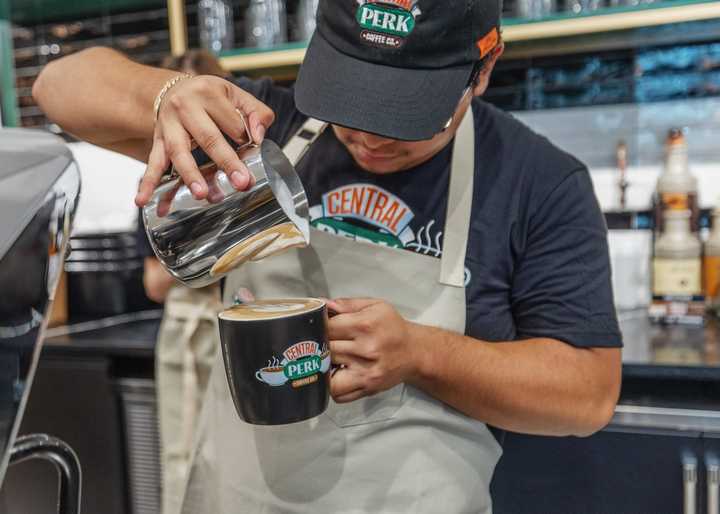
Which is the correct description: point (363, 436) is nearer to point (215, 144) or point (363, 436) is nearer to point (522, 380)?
point (522, 380)

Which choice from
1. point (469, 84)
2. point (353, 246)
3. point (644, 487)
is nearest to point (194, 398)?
point (353, 246)

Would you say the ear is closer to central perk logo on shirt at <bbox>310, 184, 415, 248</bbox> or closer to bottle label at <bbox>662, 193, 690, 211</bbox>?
central perk logo on shirt at <bbox>310, 184, 415, 248</bbox>

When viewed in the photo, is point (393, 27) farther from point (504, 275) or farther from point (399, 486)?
point (399, 486)

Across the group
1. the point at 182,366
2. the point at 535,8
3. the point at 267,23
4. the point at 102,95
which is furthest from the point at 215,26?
the point at 102,95

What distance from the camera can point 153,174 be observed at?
2.16ft

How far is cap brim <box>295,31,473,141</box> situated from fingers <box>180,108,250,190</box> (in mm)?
131

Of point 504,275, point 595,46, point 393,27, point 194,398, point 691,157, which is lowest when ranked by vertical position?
point 194,398

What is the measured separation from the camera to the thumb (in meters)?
0.71

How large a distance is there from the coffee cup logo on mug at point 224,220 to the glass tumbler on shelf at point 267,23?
1508 millimetres

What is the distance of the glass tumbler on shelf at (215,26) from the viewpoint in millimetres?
2111

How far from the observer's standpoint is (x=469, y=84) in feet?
2.66

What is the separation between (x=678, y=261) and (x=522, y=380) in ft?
3.65

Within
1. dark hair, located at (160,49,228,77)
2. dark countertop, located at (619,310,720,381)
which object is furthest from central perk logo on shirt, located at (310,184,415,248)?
dark hair, located at (160,49,228,77)

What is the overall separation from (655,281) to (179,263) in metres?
1.45
